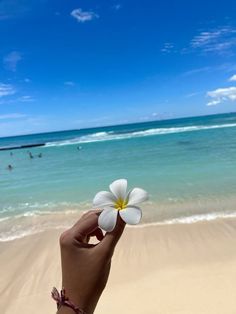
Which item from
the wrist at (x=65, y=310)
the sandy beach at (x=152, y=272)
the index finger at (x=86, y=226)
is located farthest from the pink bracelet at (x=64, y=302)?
the sandy beach at (x=152, y=272)

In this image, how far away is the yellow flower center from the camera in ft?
3.03

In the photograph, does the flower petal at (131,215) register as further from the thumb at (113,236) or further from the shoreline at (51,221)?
the shoreline at (51,221)

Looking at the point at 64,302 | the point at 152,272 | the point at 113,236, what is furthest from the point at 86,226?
the point at 152,272

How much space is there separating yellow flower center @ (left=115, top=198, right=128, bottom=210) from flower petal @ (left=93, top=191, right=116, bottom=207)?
12mm

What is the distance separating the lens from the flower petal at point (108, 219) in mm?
888

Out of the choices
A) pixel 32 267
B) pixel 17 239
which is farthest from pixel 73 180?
pixel 32 267

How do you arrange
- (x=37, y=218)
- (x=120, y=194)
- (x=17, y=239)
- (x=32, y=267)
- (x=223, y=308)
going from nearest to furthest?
(x=120, y=194)
(x=223, y=308)
(x=32, y=267)
(x=17, y=239)
(x=37, y=218)

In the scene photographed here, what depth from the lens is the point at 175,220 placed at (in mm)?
6457

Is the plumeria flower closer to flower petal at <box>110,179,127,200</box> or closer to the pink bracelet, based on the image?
flower petal at <box>110,179,127,200</box>

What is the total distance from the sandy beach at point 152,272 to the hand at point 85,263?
2.74 meters

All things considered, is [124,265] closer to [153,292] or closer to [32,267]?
[153,292]

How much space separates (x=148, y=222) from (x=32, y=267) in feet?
7.90

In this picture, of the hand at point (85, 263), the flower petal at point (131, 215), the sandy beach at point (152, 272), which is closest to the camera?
the flower petal at point (131, 215)

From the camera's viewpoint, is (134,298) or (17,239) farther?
(17,239)
